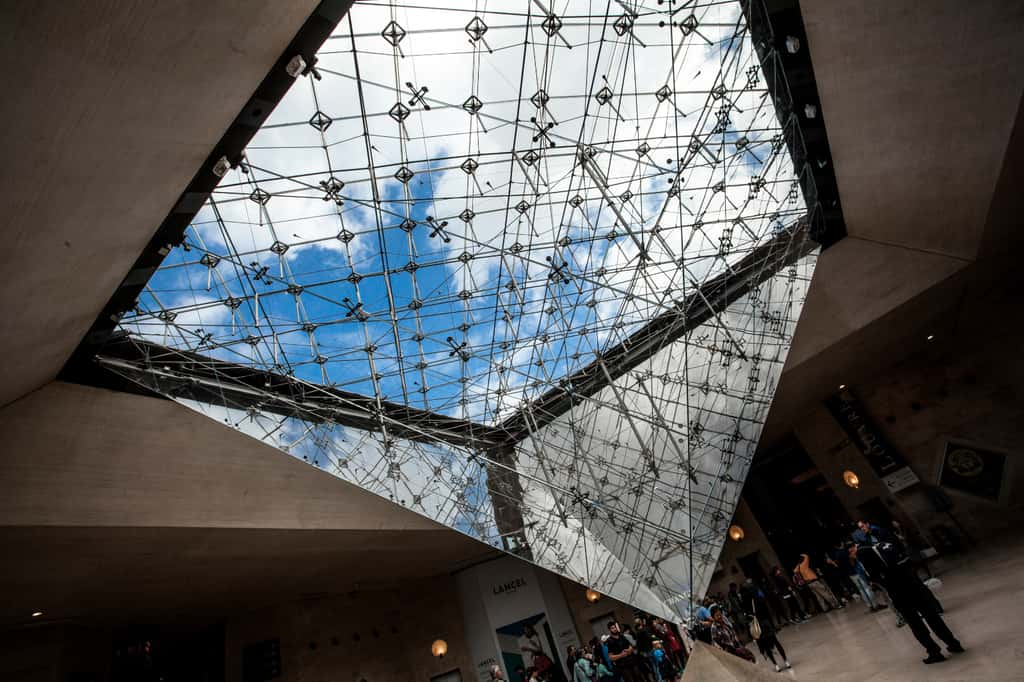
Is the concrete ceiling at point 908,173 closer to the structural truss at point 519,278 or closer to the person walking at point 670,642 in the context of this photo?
the structural truss at point 519,278

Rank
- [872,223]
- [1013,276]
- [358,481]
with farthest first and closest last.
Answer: [1013,276] < [872,223] < [358,481]

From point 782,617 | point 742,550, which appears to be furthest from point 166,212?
point 742,550

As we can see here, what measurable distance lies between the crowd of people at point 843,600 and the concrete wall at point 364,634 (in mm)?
8940

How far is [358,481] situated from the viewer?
11359 mm

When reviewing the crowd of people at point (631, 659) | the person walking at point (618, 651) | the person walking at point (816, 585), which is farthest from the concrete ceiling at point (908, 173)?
the person walking at point (618, 651)

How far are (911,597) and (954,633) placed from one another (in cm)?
135

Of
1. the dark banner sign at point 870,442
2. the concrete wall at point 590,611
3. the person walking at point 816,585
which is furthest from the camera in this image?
the concrete wall at point 590,611

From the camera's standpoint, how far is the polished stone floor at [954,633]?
4.69 metres

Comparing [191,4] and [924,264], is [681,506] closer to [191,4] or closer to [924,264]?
[924,264]

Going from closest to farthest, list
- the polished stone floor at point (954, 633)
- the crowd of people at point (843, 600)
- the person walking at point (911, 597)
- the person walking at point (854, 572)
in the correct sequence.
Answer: the polished stone floor at point (954, 633) < the person walking at point (911, 597) < the crowd of people at point (843, 600) < the person walking at point (854, 572)

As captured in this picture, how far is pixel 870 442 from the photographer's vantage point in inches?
688

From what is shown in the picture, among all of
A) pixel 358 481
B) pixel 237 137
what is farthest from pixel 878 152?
pixel 358 481

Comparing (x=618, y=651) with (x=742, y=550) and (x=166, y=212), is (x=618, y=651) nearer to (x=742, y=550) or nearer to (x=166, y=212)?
(x=166, y=212)

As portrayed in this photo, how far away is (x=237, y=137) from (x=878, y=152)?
422 inches
